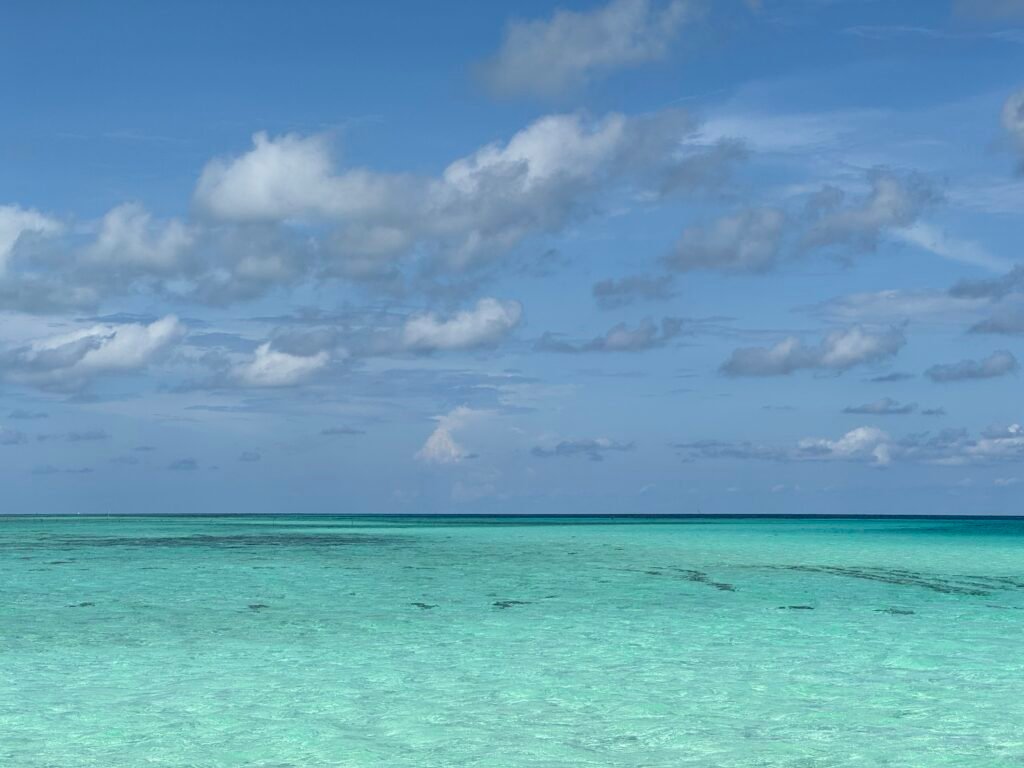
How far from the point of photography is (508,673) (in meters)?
17.9

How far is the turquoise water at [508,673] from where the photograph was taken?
13078mm

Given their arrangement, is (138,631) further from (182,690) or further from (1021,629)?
(1021,629)

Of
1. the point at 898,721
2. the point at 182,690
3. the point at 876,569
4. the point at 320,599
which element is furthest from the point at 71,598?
the point at 876,569

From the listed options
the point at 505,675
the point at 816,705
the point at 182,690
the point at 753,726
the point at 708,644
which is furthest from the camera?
the point at 708,644

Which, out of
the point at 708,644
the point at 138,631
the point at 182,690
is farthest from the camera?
the point at 138,631

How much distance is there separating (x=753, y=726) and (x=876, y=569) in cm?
3272

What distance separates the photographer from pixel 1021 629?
943 inches

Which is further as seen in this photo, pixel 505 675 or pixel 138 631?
pixel 138 631

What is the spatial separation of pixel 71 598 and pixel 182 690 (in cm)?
1548

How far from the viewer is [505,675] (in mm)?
17781

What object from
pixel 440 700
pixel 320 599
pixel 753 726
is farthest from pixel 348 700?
pixel 320 599

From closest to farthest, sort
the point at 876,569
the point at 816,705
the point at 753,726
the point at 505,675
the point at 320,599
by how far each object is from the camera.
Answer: the point at 753,726
the point at 816,705
the point at 505,675
the point at 320,599
the point at 876,569

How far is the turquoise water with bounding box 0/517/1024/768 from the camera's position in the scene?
42.9 feet

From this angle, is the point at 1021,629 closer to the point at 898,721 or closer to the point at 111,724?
the point at 898,721
